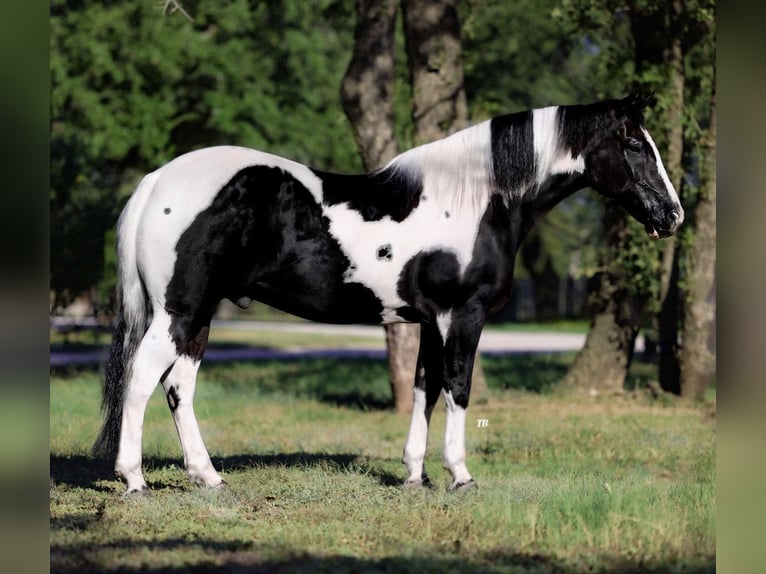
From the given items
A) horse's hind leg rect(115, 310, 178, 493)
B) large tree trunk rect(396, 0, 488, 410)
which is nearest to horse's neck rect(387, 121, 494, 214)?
horse's hind leg rect(115, 310, 178, 493)

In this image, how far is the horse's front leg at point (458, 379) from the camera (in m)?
6.14

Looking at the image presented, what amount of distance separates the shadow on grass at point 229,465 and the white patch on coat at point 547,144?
2.32 metres

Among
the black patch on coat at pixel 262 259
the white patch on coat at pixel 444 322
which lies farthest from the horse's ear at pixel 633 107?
the black patch on coat at pixel 262 259

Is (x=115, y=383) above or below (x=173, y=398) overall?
above

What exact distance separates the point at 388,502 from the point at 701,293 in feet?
24.5

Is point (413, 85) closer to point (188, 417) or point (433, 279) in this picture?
point (433, 279)

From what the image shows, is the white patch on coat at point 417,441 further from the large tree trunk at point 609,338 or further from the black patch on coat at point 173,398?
the large tree trunk at point 609,338

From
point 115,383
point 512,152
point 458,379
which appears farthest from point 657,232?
point 115,383

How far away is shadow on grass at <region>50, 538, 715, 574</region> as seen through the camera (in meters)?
4.63

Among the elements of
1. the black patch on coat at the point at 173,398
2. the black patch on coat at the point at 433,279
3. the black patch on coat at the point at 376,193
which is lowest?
the black patch on coat at the point at 173,398

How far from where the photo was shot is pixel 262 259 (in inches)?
239

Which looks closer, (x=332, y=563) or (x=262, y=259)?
(x=332, y=563)

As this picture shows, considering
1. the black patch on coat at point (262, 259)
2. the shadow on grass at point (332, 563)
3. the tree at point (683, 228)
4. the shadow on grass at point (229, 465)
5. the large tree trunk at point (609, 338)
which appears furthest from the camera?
the large tree trunk at point (609, 338)

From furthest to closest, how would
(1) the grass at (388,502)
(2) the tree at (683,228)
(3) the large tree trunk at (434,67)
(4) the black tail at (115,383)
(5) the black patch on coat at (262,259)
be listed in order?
1. (2) the tree at (683,228)
2. (3) the large tree trunk at (434,67)
3. (4) the black tail at (115,383)
4. (5) the black patch on coat at (262,259)
5. (1) the grass at (388,502)
